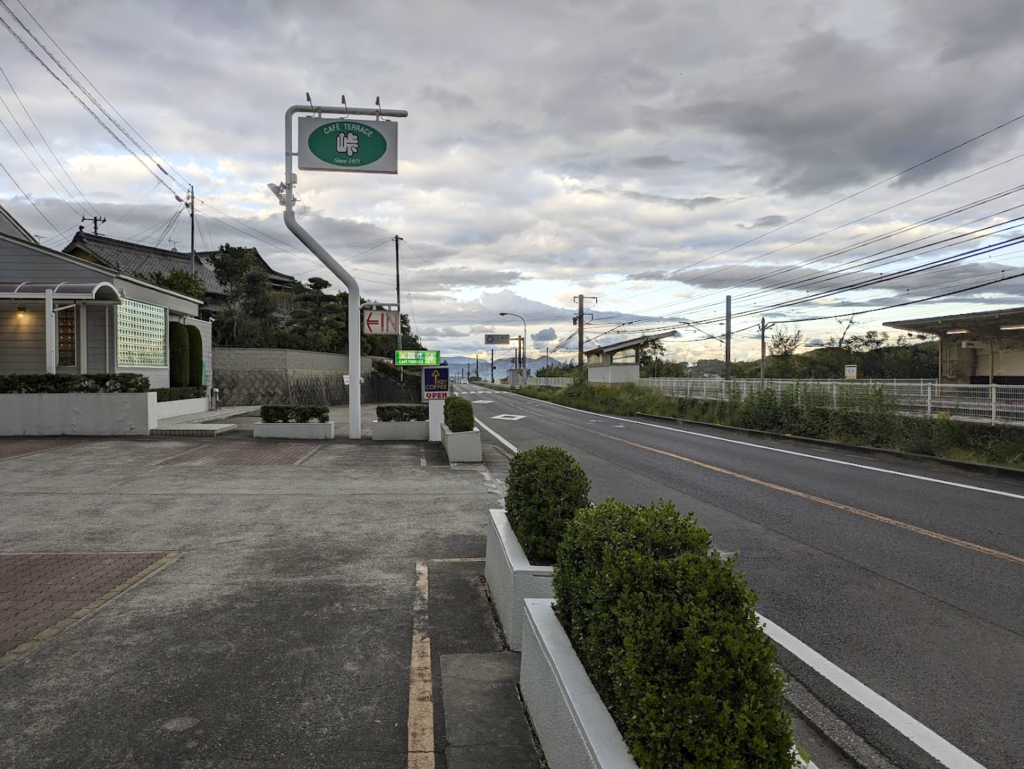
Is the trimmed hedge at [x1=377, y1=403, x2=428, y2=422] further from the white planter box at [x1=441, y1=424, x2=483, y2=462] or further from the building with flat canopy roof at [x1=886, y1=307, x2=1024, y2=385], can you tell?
the building with flat canopy roof at [x1=886, y1=307, x2=1024, y2=385]

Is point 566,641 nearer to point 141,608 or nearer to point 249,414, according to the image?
point 141,608

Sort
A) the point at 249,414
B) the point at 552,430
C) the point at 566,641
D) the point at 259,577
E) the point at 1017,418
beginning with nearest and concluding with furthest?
the point at 566,641 → the point at 259,577 → the point at 1017,418 → the point at 552,430 → the point at 249,414

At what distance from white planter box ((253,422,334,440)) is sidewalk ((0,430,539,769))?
7.72 metres

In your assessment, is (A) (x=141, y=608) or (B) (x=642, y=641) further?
(A) (x=141, y=608)

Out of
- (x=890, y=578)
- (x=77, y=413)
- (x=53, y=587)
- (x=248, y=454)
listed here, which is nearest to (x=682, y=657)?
(x=890, y=578)

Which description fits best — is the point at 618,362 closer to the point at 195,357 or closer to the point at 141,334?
the point at 195,357

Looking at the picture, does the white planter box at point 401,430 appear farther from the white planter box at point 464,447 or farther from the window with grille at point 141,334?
the window with grille at point 141,334

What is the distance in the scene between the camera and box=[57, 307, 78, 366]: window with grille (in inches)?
765

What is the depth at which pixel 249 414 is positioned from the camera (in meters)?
25.5

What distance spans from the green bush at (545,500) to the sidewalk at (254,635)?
2.48ft

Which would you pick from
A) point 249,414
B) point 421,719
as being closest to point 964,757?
point 421,719

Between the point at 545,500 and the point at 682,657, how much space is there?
2.30 meters

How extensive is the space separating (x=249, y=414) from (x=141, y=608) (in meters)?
21.8

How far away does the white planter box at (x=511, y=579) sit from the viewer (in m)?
4.10
